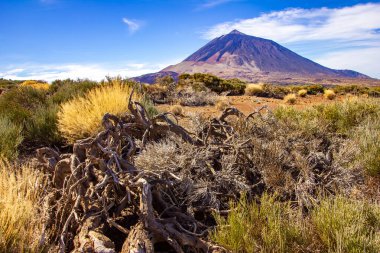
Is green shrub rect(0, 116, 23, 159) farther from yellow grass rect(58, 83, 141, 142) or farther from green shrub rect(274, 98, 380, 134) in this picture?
green shrub rect(274, 98, 380, 134)

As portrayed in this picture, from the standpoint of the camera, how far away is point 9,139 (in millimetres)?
4887

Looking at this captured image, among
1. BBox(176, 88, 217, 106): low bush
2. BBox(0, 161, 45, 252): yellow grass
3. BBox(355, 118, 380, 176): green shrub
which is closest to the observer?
BBox(0, 161, 45, 252): yellow grass

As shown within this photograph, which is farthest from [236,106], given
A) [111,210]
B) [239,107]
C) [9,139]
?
[111,210]

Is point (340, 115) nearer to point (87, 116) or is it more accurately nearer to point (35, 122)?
point (87, 116)

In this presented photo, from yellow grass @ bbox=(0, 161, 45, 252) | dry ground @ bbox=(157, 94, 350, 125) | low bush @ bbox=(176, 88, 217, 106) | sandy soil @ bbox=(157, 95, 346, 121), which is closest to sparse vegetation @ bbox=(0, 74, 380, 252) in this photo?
yellow grass @ bbox=(0, 161, 45, 252)

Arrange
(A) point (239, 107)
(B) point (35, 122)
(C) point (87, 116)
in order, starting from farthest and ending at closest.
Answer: (A) point (239, 107)
(B) point (35, 122)
(C) point (87, 116)

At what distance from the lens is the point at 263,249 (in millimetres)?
2174

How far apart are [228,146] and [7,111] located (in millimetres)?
4841

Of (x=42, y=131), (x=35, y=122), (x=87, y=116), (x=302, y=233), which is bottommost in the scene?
(x=302, y=233)

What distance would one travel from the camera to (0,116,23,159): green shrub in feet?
14.4

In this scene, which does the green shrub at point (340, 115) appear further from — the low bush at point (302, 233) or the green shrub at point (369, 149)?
the low bush at point (302, 233)

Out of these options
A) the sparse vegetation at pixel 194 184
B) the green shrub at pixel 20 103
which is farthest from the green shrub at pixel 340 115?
the green shrub at pixel 20 103

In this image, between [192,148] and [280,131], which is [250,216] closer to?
[192,148]

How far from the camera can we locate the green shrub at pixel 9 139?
438 centimetres
